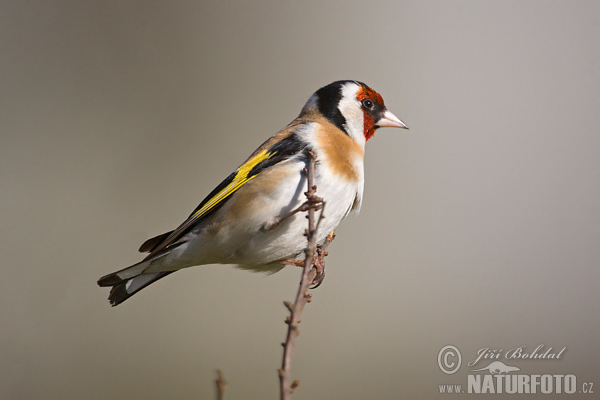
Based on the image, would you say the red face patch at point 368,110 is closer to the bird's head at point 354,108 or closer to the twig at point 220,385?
the bird's head at point 354,108

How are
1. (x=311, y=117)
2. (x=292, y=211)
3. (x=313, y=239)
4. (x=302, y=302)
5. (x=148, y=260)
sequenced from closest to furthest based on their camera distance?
(x=302, y=302) < (x=313, y=239) < (x=292, y=211) < (x=148, y=260) < (x=311, y=117)

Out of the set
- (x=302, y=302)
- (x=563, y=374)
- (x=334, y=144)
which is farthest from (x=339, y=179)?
(x=563, y=374)

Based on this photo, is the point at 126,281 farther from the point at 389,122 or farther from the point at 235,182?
the point at 389,122

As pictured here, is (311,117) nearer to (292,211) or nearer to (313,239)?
(292,211)

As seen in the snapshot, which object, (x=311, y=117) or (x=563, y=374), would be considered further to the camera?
(x=563, y=374)

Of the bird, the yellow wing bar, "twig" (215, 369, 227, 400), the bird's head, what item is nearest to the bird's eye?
the bird's head

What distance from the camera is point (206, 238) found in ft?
A: 9.09

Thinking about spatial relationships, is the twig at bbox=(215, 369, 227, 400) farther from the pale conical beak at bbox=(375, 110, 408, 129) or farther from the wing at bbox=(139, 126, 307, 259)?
the pale conical beak at bbox=(375, 110, 408, 129)

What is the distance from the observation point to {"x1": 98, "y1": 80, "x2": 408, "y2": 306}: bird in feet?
8.71

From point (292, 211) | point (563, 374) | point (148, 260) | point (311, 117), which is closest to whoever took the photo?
point (292, 211)

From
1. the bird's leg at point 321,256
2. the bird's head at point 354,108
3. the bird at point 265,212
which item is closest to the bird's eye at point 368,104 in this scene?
the bird's head at point 354,108

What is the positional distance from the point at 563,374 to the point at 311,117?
2370 mm

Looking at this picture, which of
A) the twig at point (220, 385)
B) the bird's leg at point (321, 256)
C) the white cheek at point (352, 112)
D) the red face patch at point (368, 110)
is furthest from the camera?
the red face patch at point (368, 110)

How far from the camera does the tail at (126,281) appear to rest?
2.87 meters
